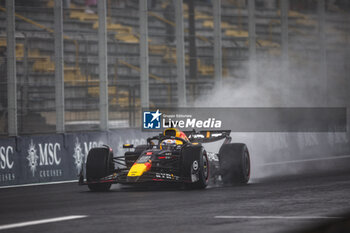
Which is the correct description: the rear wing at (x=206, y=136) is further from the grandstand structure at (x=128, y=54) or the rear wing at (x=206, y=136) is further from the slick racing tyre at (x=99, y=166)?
the grandstand structure at (x=128, y=54)

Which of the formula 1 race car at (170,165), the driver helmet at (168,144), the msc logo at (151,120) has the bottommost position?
the formula 1 race car at (170,165)

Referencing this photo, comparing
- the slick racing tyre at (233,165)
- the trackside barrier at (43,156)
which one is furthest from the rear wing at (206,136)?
the trackside barrier at (43,156)

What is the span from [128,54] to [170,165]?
10.9m

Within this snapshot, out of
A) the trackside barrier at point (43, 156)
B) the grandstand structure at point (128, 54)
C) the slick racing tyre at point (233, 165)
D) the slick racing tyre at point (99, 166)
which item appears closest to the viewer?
the slick racing tyre at point (99, 166)

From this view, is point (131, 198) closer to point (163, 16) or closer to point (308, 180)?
point (308, 180)

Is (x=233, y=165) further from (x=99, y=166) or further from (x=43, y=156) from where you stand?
(x=43, y=156)

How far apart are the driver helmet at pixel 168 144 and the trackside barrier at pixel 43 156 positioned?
4.86 metres

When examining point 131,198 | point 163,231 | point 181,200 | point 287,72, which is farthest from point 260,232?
point 287,72

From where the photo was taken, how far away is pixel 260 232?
29.1ft

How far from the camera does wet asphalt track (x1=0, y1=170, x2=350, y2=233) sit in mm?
9711

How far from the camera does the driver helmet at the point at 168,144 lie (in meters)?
16.9

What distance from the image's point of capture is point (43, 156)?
20.7m

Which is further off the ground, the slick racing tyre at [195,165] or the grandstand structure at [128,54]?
the grandstand structure at [128,54]

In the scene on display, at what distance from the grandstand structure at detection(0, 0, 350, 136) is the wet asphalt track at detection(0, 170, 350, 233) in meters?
5.05
